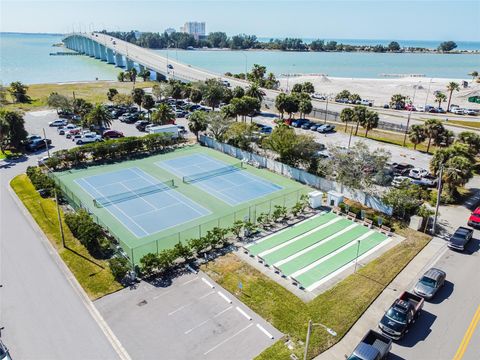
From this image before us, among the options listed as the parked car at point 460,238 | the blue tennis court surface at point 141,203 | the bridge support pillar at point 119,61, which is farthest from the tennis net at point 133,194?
the bridge support pillar at point 119,61

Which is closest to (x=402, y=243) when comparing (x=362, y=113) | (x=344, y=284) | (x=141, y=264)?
(x=344, y=284)

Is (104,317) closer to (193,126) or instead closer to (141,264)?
(141,264)

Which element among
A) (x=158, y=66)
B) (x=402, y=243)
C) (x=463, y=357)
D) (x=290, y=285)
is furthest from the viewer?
(x=158, y=66)

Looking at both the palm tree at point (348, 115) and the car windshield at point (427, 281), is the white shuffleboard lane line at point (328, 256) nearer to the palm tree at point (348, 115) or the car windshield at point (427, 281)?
the car windshield at point (427, 281)

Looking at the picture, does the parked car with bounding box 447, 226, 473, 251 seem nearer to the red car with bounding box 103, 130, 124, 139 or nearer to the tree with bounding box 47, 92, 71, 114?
the red car with bounding box 103, 130, 124, 139

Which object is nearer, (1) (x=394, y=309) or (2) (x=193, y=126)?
(1) (x=394, y=309)

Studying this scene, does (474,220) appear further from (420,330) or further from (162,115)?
(162,115)

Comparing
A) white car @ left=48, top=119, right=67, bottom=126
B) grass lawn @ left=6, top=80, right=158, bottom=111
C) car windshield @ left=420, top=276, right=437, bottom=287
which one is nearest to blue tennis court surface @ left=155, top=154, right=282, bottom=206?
car windshield @ left=420, top=276, right=437, bottom=287
